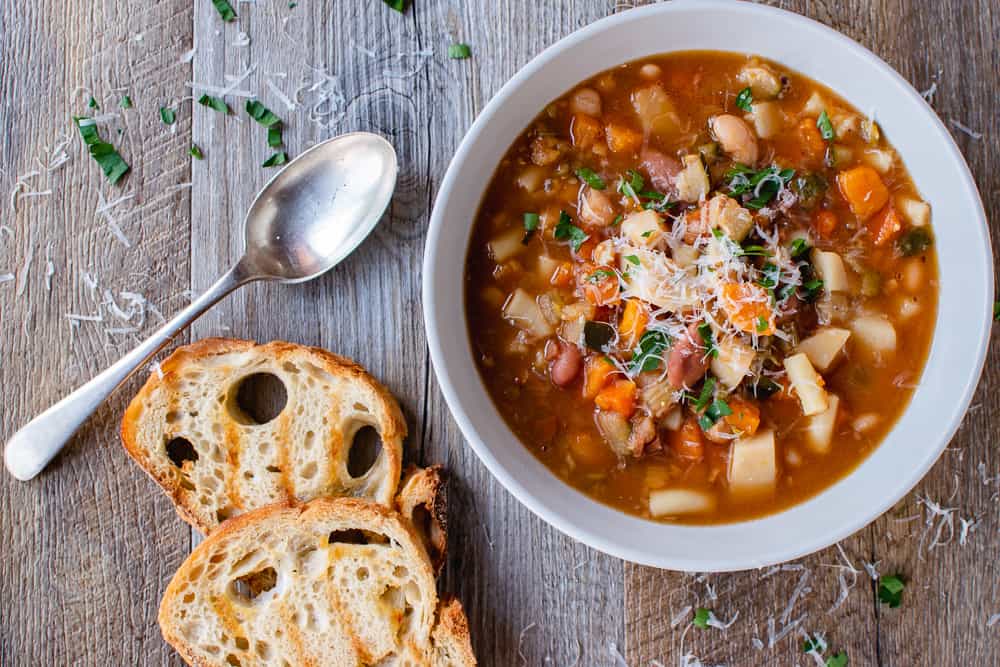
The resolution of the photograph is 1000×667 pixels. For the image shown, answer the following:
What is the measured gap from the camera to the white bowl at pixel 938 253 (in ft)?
9.69

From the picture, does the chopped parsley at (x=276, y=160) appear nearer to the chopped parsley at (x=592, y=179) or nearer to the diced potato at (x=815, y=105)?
the chopped parsley at (x=592, y=179)

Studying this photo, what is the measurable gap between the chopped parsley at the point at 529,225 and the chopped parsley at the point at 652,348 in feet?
1.87

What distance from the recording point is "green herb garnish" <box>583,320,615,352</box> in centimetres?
307

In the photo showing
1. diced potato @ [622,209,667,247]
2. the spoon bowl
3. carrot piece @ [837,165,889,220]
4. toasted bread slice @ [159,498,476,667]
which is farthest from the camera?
the spoon bowl

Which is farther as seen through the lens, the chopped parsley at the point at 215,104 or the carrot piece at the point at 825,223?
the chopped parsley at the point at 215,104

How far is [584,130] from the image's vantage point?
3.15 meters

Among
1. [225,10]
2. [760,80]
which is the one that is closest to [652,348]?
[760,80]

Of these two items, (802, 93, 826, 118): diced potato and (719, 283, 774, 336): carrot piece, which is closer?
(719, 283, 774, 336): carrot piece

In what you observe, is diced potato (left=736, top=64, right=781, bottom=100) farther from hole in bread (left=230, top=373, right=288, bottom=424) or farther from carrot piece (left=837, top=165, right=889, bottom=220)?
hole in bread (left=230, top=373, right=288, bottom=424)

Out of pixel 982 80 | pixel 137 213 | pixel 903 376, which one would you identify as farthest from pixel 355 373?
pixel 982 80

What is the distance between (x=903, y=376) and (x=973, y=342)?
265 mm

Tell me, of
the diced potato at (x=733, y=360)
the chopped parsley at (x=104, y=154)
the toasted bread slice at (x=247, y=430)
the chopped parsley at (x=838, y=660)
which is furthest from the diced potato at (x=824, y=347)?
the chopped parsley at (x=104, y=154)

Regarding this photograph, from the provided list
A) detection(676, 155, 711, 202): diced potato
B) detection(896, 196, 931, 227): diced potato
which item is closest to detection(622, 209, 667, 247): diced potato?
detection(676, 155, 711, 202): diced potato

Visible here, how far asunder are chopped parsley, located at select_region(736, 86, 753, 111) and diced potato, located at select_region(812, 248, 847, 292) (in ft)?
1.95
